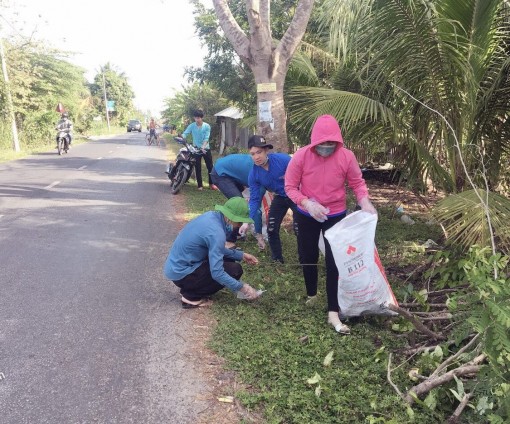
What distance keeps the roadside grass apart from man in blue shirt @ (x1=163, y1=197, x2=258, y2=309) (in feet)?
0.80

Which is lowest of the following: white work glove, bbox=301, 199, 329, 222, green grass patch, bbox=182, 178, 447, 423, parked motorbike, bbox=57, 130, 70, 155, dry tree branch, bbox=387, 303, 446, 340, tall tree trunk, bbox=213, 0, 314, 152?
green grass patch, bbox=182, 178, 447, 423

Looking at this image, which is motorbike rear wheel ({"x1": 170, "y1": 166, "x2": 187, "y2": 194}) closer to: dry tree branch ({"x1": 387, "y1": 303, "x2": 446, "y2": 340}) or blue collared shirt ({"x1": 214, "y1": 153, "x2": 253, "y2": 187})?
blue collared shirt ({"x1": 214, "y1": 153, "x2": 253, "y2": 187})

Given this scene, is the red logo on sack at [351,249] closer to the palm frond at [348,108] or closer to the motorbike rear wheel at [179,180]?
the palm frond at [348,108]

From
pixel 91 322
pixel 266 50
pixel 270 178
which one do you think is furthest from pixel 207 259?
pixel 266 50

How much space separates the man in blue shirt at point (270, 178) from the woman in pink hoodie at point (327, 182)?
859 millimetres

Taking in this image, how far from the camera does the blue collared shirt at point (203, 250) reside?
3.78m

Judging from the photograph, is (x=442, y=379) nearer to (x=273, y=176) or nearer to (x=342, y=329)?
(x=342, y=329)

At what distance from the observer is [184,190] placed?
34.5 ft

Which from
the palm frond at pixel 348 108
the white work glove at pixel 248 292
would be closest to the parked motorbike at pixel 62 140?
the palm frond at pixel 348 108

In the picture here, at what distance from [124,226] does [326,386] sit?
497 cm

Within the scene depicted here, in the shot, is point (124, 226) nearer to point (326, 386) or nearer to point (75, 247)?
point (75, 247)

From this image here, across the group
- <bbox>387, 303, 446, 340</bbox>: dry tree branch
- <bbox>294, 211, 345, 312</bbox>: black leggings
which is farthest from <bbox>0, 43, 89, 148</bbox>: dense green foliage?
<bbox>387, 303, 446, 340</bbox>: dry tree branch

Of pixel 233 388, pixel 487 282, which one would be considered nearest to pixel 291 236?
pixel 233 388

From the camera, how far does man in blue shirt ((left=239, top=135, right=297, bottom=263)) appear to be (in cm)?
467
